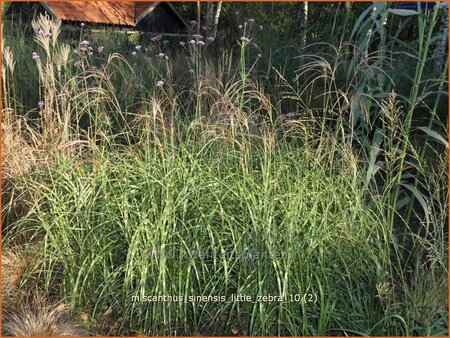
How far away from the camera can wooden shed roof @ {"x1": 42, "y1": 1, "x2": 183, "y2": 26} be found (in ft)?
47.3

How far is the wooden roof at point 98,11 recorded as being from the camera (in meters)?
14.4

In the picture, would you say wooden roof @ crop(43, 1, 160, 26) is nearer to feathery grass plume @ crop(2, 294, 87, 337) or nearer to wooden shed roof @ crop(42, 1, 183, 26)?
wooden shed roof @ crop(42, 1, 183, 26)

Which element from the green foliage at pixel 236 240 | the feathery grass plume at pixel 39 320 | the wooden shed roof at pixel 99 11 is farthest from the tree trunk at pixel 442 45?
the wooden shed roof at pixel 99 11

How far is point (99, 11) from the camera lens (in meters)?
15.3

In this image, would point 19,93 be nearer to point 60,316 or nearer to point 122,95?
point 122,95

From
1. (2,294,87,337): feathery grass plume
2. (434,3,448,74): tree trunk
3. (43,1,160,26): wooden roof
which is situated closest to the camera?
(2,294,87,337): feathery grass plume

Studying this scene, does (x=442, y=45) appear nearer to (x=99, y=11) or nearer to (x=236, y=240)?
(x=236, y=240)

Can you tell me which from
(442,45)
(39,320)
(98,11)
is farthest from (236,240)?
(98,11)

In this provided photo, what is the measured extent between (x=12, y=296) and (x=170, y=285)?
3.26 feet

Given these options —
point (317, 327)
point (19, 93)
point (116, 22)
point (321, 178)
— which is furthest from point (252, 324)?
point (116, 22)

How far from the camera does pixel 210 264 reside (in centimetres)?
312

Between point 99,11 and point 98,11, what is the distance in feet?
0.10

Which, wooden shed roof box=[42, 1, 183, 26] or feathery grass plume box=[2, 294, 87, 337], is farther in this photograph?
wooden shed roof box=[42, 1, 183, 26]

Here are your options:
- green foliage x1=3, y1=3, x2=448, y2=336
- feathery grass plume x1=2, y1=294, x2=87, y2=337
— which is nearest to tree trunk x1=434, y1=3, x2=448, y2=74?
green foliage x1=3, y1=3, x2=448, y2=336
